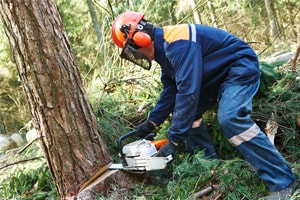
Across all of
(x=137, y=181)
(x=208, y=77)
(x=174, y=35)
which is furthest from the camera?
(x=137, y=181)

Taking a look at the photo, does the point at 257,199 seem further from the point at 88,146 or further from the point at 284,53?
the point at 284,53

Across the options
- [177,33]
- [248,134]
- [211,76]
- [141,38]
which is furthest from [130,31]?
[248,134]

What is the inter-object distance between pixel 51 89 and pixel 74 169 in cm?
70

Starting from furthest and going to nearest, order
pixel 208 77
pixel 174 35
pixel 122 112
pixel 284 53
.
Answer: pixel 284 53, pixel 122 112, pixel 208 77, pixel 174 35

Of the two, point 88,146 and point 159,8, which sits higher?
point 159,8

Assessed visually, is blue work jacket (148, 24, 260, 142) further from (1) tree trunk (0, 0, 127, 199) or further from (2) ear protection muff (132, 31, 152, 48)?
(1) tree trunk (0, 0, 127, 199)

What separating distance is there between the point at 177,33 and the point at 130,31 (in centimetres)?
39

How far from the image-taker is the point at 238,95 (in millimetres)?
2312

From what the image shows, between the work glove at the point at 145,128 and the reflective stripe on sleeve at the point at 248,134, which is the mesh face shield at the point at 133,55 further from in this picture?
the reflective stripe on sleeve at the point at 248,134

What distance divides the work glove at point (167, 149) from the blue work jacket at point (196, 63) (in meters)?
0.06

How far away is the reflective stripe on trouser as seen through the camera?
2170 millimetres

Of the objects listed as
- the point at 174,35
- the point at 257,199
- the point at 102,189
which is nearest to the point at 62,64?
the point at 174,35

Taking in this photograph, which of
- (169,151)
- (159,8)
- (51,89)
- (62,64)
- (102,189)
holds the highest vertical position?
(159,8)

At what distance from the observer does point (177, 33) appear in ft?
7.79
